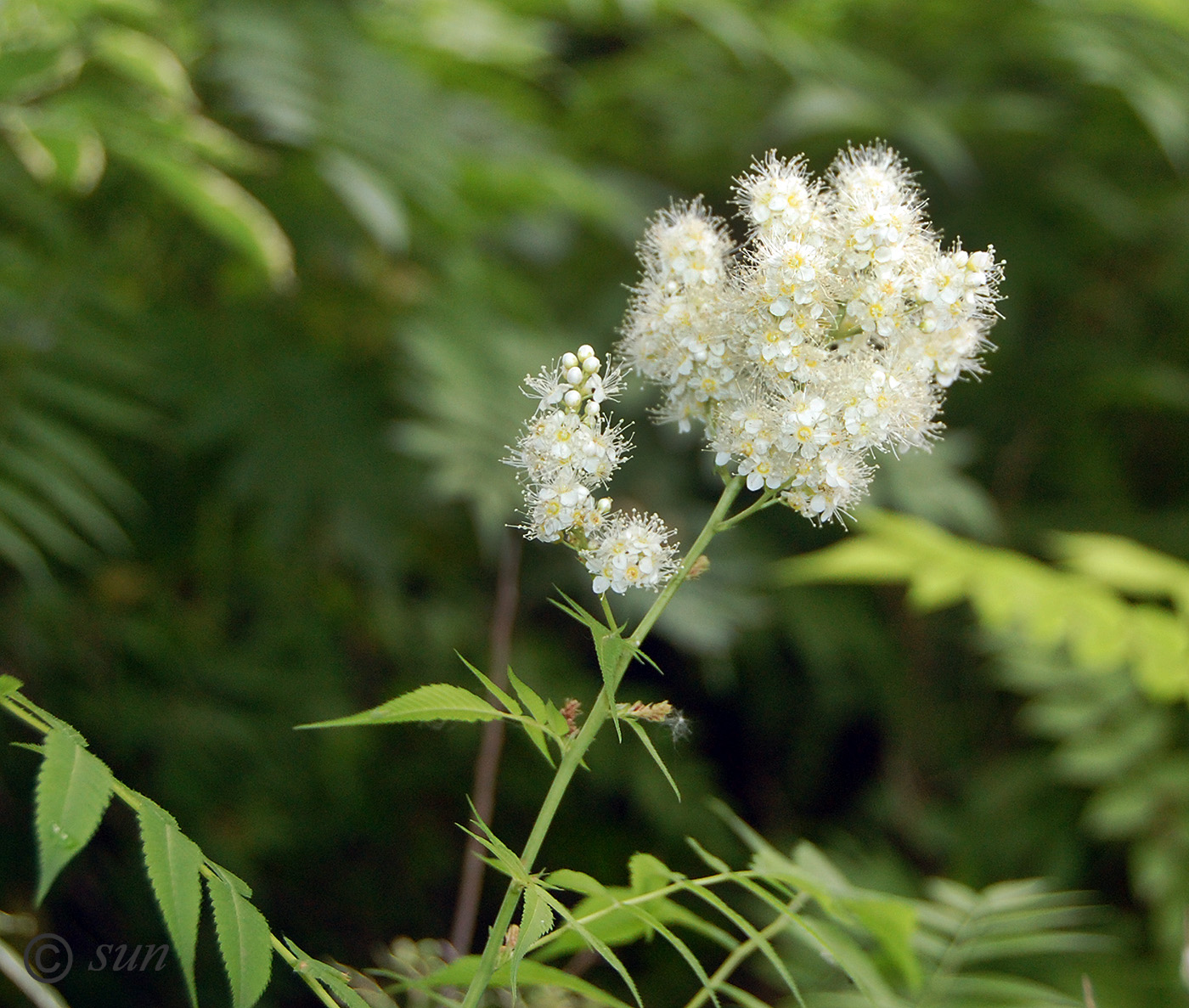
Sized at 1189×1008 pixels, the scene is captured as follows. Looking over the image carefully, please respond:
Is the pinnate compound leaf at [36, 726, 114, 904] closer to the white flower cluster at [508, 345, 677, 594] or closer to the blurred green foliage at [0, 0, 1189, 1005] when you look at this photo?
the white flower cluster at [508, 345, 677, 594]

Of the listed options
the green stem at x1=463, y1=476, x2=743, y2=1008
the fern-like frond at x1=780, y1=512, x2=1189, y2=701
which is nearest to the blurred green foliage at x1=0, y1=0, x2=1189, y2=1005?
the fern-like frond at x1=780, y1=512, x2=1189, y2=701

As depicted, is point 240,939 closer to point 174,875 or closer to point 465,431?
point 174,875

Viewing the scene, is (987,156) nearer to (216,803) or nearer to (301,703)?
(301,703)

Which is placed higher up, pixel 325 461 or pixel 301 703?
pixel 325 461

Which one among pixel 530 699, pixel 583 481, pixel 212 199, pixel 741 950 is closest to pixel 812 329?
pixel 583 481

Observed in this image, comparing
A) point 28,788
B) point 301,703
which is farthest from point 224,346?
point 28,788

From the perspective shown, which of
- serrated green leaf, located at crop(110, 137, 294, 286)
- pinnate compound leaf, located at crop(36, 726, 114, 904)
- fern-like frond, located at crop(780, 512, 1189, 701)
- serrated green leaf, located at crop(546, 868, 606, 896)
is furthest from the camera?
fern-like frond, located at crop(780, 512, 1189, 701)

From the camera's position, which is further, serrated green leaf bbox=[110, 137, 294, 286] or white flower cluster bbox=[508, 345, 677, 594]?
serrated green leaf bbox=[110, 137, 294, 286]
